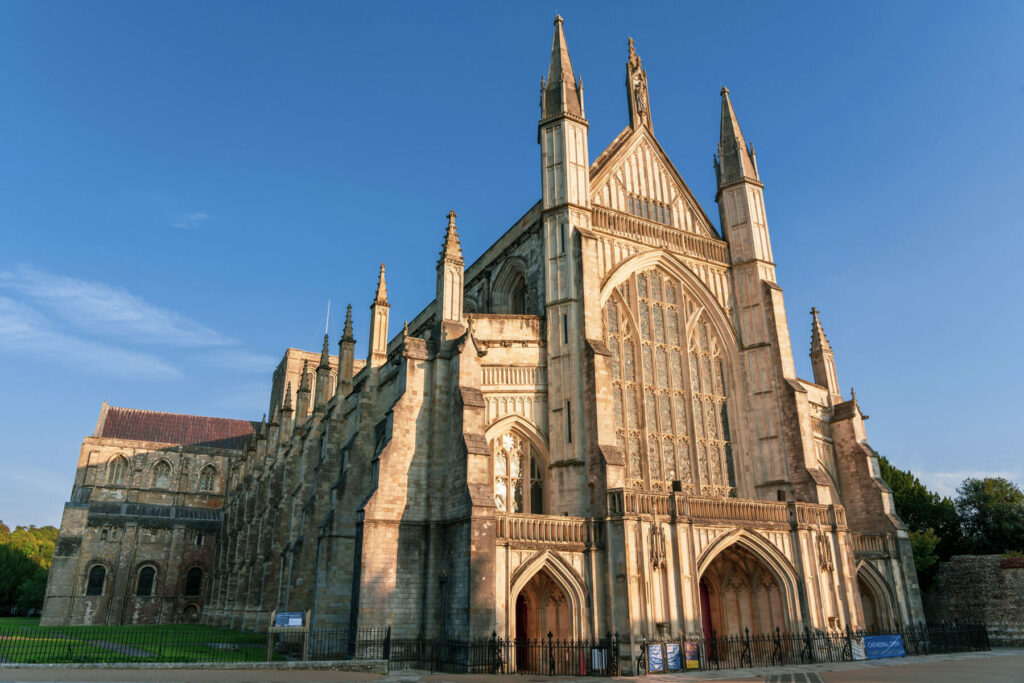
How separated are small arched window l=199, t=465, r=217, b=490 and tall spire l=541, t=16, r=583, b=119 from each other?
164 ft

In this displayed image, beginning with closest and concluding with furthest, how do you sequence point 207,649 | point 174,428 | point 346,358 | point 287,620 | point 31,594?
point 287,620
point 207,649
point 346,358
point 31,594
point 174,428

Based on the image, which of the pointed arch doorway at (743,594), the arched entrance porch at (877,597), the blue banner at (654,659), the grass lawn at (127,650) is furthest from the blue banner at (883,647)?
the grass lawn at (127,650)

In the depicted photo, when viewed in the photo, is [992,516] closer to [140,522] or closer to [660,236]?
[660,236]

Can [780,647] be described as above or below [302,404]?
below

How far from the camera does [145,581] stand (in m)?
50.3

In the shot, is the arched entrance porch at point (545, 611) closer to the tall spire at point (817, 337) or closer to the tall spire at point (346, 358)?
the tall spire at point (346, 358)

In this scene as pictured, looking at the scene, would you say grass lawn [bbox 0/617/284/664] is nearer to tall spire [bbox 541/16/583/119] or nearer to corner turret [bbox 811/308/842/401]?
tall spire [bbox 541/16/583/119]

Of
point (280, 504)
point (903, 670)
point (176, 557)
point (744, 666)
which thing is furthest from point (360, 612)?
point (176, 557)

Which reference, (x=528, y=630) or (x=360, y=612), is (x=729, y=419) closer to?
(x=528, y=630)

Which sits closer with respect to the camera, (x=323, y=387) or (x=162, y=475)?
(x=323, y=387)

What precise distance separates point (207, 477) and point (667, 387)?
166 feet

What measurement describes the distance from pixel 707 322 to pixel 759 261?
148 inches

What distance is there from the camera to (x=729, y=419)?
2828 cm

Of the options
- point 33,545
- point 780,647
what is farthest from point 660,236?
point 33,545
